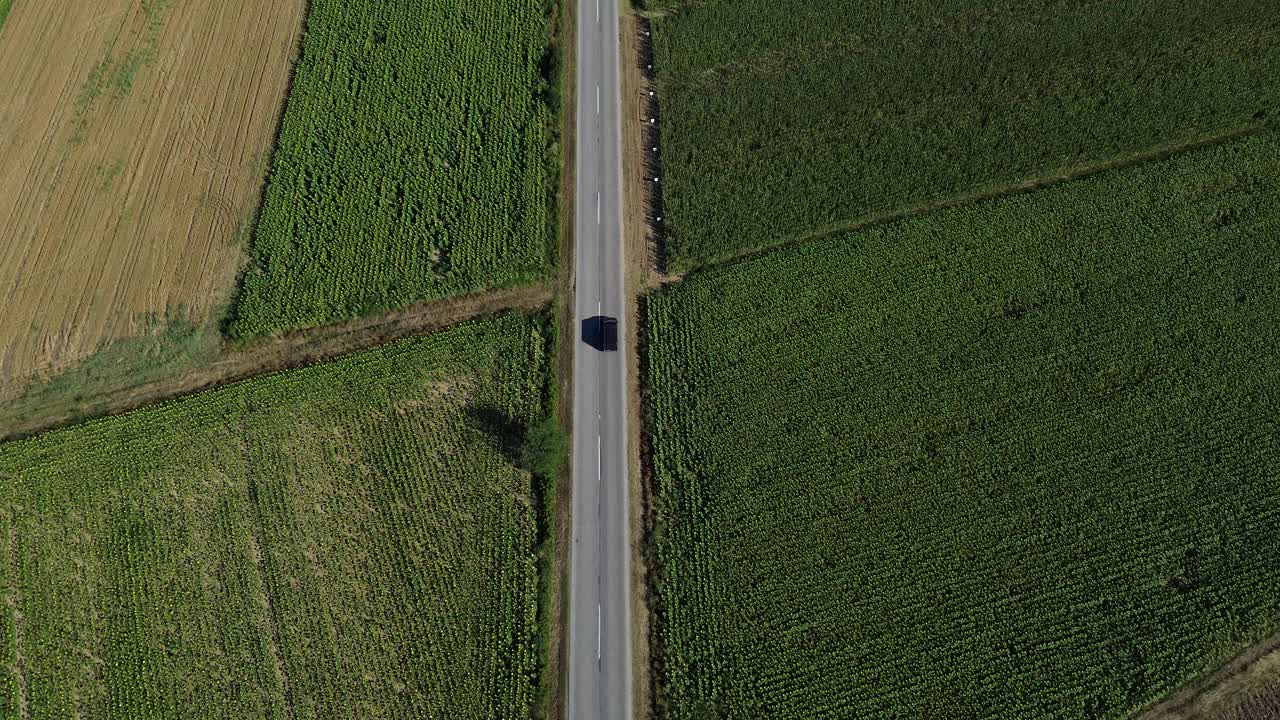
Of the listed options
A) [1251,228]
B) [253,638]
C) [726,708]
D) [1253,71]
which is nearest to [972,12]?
[1253,71]

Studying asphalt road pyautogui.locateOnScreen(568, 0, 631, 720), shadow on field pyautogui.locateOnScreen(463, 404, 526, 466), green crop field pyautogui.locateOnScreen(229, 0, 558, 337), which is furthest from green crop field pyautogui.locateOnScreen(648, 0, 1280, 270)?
shadow on field pyautogui.locateOnScreen(463, 404, 526, 466)

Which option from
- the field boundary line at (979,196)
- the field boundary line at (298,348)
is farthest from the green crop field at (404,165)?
the field boundary line at (979,196)

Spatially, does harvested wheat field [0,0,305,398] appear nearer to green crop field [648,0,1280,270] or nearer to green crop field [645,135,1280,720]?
green crop field [648,0,1280,270]

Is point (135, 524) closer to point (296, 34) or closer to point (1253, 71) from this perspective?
point (296, 34)

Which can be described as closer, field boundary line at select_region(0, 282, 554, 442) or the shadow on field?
the shadow on field

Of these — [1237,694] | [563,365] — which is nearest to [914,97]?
[563,365]

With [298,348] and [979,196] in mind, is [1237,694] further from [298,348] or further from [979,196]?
[298,348]
